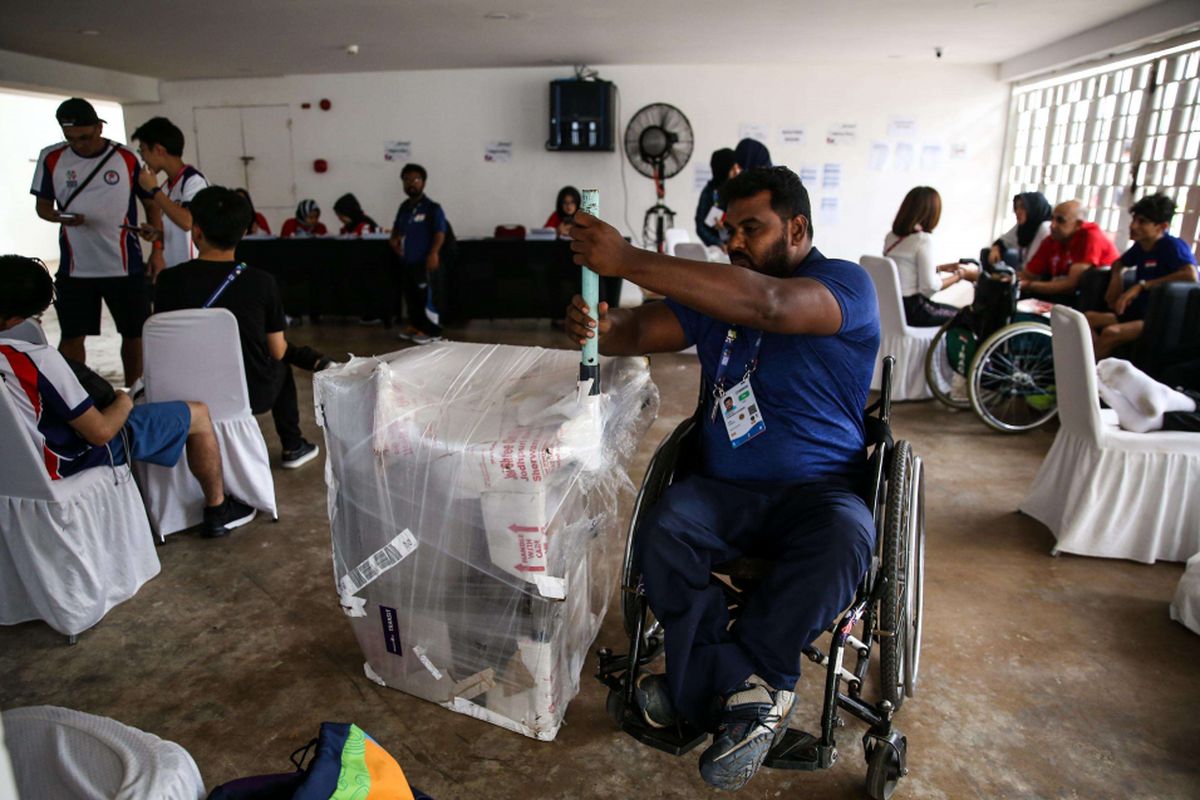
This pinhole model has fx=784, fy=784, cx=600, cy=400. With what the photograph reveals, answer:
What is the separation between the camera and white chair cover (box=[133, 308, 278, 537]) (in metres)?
2.54

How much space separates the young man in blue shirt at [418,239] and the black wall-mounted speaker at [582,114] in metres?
2.24

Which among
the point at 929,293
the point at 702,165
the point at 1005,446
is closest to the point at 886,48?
the point at 702,165

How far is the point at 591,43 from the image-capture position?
6.80 metres

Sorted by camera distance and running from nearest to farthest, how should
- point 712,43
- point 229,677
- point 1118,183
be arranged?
point 229,677, point 1118,183, point 712,43

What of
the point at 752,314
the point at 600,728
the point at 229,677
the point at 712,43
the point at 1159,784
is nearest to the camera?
the point at 752,314

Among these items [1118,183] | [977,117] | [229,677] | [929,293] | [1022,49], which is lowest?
A: [229,677]

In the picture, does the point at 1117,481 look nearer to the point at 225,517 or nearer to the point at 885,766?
the point at 885,766

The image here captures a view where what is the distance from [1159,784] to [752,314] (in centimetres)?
131

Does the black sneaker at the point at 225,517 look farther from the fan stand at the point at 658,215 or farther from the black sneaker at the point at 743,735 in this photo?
the fan stand at the point at 658,215

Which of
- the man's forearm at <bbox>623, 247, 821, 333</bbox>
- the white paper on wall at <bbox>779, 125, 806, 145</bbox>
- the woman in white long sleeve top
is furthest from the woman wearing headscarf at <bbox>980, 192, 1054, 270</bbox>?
the man's forearm at <bbox>623, 247, 821, 333</bbox>

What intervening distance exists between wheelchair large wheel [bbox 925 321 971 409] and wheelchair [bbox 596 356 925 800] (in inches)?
112

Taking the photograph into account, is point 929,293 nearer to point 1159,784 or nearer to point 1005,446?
point 1005,446

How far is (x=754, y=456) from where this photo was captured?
1.70 meters

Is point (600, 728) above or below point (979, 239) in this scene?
below
